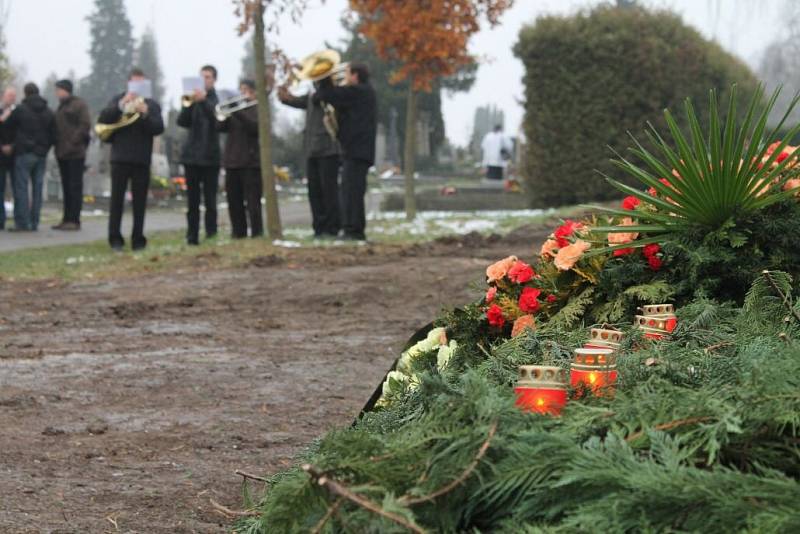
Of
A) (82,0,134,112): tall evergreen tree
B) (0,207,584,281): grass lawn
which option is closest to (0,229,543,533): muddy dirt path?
(0,207,584,281): grass lawn

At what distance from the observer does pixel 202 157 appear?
49.7 feet

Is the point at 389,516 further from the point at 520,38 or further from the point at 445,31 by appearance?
the point at 520,38

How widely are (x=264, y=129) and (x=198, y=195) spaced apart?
1115 mm

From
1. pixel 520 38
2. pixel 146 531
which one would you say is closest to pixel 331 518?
pixel 146 531

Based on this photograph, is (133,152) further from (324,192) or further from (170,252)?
Answer: (324,192)

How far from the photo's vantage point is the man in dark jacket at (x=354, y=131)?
14.1 metres

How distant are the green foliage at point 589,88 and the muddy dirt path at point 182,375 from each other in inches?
394

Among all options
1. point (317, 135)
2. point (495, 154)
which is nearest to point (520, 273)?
point (317, 135)

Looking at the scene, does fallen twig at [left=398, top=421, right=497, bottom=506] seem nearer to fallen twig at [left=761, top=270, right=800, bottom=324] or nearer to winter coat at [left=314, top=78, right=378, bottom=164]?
fallen twig at [left=761, top=270, right=800, bottom=324]

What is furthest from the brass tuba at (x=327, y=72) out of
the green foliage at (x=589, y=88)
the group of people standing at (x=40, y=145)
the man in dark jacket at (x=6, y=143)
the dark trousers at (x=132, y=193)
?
the green foliage at (x=589, y=88)

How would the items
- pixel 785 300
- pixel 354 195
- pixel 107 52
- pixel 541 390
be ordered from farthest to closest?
pixel 107 52 → pixel 354 195 → pixel 785 300 → pixel 541 390

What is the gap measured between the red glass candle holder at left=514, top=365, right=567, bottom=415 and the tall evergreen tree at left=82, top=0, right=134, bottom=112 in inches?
3964

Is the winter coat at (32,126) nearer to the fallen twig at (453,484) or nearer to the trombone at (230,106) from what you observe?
the trombone at (230,106)

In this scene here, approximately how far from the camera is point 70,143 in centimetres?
1809
